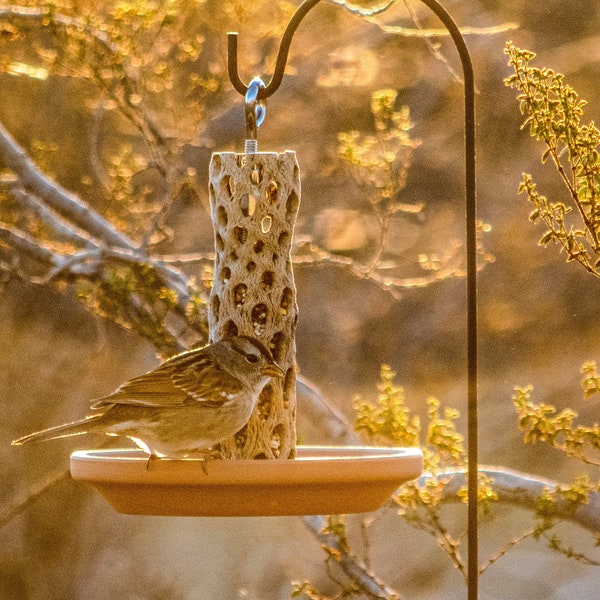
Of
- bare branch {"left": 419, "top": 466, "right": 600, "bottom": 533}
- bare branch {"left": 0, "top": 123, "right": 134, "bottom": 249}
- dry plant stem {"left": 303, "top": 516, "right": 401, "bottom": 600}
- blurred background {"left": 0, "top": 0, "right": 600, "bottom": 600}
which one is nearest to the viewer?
bare branch {"left": 419, "top": 466, "right": 600, "bottom": 533}

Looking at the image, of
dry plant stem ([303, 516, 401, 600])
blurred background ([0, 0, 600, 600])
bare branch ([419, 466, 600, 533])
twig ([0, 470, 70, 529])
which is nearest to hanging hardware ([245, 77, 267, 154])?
bare branch ([419, 466, 600, 533])

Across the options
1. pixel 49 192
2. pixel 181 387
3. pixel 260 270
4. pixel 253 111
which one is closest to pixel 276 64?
pixel 253 111

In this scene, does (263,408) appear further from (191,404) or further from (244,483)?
(244,483)

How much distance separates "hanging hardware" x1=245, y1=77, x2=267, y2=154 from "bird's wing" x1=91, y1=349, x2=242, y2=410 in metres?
0.42

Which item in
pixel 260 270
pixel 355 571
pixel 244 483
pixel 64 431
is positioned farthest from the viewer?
pixel 355 571

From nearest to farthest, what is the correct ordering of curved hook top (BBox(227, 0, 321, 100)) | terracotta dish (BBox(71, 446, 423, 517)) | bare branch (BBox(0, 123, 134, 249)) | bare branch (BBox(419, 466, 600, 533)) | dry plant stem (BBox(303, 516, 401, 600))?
terracotta dish (BBox(71, 446, 423, 517)), curved hook top (BBox(227, 0, 321, 100)), bare branch (BBox(419, 466, 600, 533)), dry plant stem (BBox(303, 516, 401, 600)), bare branch (BBox(0, 123, 134, 249))

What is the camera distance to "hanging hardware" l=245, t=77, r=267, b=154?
8.18 feet

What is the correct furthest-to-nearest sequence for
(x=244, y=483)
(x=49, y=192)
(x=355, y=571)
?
(x=49, y=192) < (x=355, y=571) < (x=244, y=483)

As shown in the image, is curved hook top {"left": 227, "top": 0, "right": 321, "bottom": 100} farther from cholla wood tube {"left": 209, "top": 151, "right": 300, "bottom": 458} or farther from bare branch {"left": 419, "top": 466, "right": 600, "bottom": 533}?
bare branch {"left": 419, "top": 466, "right": 600, "bottom": 533}

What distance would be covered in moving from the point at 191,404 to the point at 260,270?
30 cm

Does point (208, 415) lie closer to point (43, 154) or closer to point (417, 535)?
point (43, 154)

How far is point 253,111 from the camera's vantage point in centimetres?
252

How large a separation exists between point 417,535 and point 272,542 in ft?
3.02

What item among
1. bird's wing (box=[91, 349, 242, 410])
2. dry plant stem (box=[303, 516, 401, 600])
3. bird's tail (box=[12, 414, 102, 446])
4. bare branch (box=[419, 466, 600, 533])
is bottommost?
dry plant stem (box=[303, 516, 401, 600])
